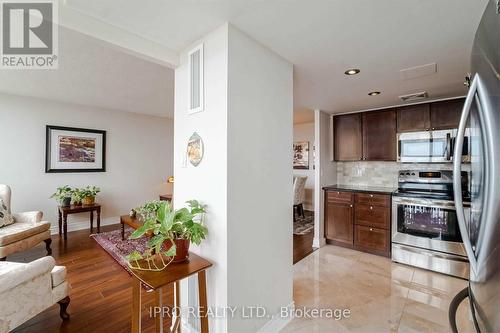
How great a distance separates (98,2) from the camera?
1313mm

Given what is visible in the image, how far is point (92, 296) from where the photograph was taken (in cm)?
224

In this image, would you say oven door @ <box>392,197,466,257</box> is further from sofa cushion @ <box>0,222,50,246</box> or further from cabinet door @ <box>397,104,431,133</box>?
sofa cushion @ <box>0,222,50,246</box>

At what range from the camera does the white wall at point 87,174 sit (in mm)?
3704

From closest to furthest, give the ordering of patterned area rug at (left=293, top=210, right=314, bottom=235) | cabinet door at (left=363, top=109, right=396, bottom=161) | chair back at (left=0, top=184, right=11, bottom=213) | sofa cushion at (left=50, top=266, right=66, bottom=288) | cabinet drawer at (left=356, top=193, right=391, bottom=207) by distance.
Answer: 1. sofa cushion at (left=50, top=266, right=66, bottom=288)
2. chair back at (left=0, top=184, right=11, bottom=213)
3. cabinet drawer at (left=356, top=193, right=391, bottom=207)
4. cabinet door at (left=363, top=109, right=396, bottom=161)
5. patterned area rug at (left=293, top=210, right=314, bottom=235)

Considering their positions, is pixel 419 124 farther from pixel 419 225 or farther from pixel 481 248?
pixel 481 248

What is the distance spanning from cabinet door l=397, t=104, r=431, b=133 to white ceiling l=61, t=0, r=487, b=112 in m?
1.04

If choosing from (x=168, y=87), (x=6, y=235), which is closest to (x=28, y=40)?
(x=168, y=87)

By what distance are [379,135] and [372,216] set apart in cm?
130

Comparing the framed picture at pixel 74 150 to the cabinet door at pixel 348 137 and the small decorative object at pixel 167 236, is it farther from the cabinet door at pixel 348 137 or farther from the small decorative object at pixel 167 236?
the cabinet door at pixel 348 137

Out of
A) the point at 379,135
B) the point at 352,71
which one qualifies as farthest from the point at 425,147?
the point at 352,71

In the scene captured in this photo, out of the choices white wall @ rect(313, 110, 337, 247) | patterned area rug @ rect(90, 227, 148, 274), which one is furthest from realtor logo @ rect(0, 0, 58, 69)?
white wall @ rect(313, 110, 337, 247)

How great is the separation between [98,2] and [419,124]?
388 cm

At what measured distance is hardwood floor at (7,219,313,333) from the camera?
1857mm

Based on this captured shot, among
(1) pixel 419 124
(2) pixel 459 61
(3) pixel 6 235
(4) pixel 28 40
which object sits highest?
(4) pixel 28 40
